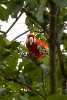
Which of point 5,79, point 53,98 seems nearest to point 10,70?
point 5,79

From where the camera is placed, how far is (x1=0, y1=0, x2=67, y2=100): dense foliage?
0.55 meters

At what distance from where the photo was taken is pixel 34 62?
76 cm

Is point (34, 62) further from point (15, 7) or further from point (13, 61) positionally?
point (15, 7)

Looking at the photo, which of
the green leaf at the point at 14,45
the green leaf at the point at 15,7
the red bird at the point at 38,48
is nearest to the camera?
the green leaf at the point at 15,7

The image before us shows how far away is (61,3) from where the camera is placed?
44 centimetres

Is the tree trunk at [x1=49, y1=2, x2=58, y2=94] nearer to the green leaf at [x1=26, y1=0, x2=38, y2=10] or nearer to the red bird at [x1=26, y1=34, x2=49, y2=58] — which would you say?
the green leaf at [x1=26, y1=0, x2=38, y2=10]

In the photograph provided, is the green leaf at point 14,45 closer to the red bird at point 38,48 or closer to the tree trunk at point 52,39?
the tree trunk at point 52,39

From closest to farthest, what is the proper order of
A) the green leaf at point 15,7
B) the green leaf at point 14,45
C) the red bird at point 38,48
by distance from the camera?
1. the green leaf at point 15,7
2. the green leaf at point 14,45
3. the red bird at point 38,48

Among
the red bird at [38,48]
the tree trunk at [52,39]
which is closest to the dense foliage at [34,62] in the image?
the tree trunk at [52,39]

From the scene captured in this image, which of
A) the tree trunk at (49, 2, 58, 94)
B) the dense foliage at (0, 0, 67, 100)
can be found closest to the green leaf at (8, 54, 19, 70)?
the dense foliage at (0, 0, 67, 100)

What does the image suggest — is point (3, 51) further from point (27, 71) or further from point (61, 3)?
point (61, 3)

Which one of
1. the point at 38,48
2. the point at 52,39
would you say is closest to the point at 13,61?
the point at 52,39

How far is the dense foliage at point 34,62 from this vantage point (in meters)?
0.55

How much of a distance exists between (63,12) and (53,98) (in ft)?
1.04
